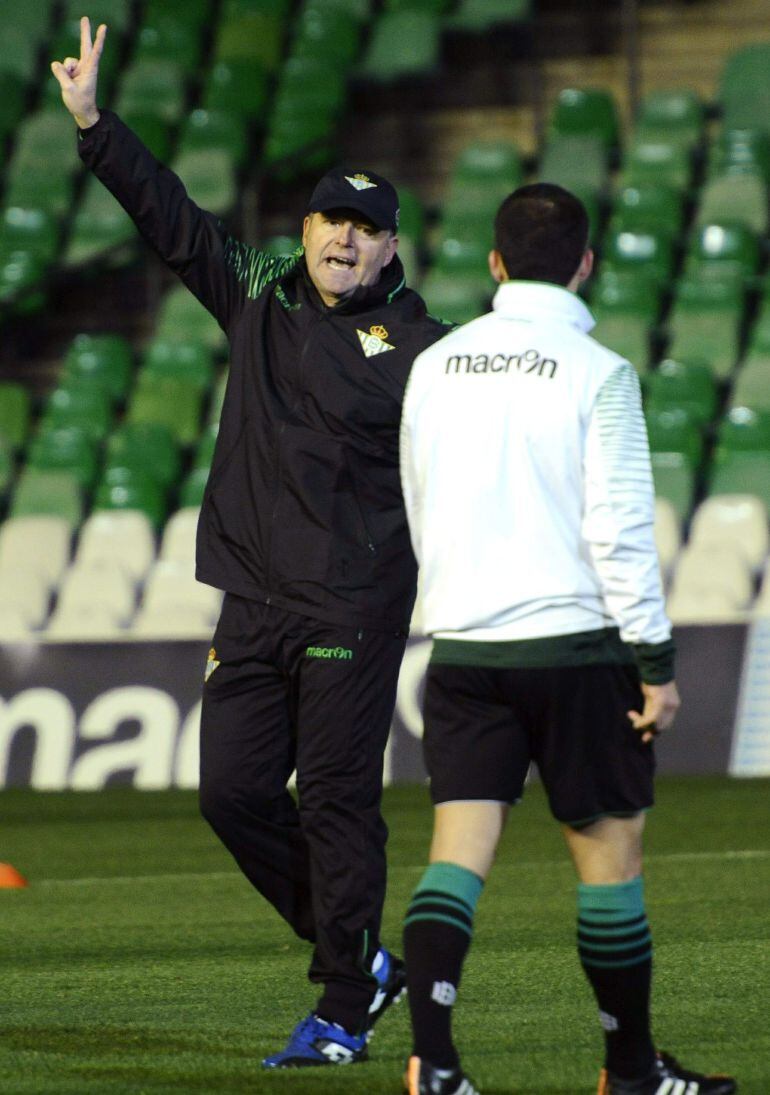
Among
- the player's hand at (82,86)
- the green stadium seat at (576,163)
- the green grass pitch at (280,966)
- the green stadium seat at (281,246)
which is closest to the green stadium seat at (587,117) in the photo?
the green stadium seat at (576,163)

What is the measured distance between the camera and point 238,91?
1688 cm

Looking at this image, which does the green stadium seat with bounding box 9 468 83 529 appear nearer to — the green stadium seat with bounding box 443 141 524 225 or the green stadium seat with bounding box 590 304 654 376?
the green stadium seat with bounding box 443 141 524 225

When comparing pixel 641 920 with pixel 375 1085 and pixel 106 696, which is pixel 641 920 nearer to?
pixel 375 1085

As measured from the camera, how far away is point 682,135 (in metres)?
15.4

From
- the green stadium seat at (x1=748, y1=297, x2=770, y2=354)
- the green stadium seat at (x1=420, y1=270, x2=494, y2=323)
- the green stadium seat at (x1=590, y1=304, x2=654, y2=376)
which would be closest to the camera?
the green stadium seat at (x1=748, y1=297, x2=770, y2=354)

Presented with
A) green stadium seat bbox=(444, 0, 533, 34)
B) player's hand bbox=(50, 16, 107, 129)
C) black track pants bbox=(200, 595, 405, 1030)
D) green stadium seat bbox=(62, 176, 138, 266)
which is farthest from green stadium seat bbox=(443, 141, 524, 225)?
black track pants bbox=(200, 595, 405, 1030)

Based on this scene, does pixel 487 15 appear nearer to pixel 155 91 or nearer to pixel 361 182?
pixel 155 91

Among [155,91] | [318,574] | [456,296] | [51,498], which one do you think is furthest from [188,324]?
[318,574]

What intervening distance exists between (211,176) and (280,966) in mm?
10829

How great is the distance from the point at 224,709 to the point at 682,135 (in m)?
11.4

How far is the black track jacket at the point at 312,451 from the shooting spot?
472cm

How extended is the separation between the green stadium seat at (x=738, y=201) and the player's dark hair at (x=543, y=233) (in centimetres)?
1067

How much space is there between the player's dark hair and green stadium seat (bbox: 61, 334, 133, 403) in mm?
11266

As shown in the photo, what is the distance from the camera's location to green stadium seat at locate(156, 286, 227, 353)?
15.1 m
